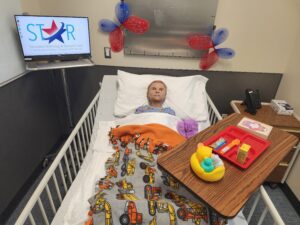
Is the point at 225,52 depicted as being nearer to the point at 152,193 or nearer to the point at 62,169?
the point at 152,193

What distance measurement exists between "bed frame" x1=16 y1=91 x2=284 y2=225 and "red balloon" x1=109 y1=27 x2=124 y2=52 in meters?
0.50

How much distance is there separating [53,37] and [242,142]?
1520 millimetres

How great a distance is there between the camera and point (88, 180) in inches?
46.5

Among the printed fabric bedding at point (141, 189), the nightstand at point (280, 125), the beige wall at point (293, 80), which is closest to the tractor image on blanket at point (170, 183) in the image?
the printed fabric bedding at point (141, 189)

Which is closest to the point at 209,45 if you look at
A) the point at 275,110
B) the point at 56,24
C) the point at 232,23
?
the point at 232,23

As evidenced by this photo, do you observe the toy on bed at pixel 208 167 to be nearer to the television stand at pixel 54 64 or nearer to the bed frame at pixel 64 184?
the bed frame at pixel 64 184

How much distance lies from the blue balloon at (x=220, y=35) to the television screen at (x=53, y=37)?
1.08 m

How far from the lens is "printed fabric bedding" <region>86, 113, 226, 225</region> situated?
2.76 ft

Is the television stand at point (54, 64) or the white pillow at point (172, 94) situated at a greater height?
the television stand at point (54, 64)

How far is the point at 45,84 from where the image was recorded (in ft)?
6.60

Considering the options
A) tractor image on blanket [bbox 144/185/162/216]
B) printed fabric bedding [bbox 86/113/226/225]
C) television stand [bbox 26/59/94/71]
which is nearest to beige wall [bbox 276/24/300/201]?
printed fabric bedding [bbox 86/113/226/225]

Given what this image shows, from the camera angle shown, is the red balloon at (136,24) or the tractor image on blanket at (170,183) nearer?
the tractor image on blanket at (170,183)

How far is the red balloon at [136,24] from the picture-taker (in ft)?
6.04

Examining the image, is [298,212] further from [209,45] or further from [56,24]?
[56,24]
